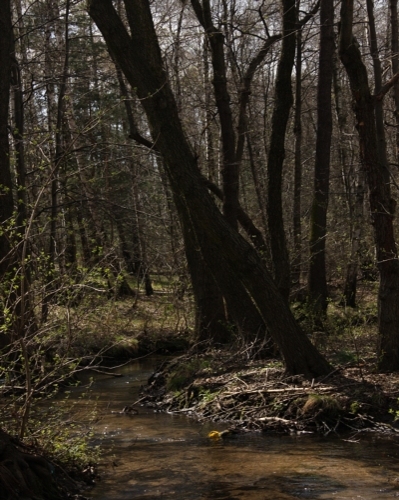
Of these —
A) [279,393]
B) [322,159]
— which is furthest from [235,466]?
[322,159]

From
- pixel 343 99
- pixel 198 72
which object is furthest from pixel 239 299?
pixel 343 99

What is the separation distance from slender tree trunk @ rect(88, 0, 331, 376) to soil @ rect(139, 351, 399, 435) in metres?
0.54

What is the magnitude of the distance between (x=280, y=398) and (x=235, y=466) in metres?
2.46

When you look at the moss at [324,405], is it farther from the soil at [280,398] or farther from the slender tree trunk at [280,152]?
the slender tree trunk at [280,152]

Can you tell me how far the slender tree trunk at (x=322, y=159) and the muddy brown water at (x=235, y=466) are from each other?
7.96 m

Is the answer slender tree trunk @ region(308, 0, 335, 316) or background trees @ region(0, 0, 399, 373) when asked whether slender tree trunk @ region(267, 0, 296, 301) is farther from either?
slender tree trunk @ region(308, 0, 335, 316)

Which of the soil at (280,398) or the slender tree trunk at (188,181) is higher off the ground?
the slender tree trunk at (188,181)

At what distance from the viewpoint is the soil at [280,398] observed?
34.4 ft

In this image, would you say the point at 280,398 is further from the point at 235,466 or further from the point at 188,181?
the point at 188,181

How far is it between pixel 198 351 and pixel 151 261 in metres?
5.13

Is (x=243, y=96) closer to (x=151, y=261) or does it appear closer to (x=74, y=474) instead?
(x=151, y=261)

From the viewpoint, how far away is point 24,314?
709cm

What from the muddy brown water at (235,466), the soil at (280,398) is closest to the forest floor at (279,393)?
the soil at (280,398)

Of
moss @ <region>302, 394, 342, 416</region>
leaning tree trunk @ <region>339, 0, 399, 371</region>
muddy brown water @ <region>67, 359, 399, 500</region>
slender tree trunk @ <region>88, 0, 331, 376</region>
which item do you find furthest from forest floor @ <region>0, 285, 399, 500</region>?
slender tree trunk @ <region>88, 0, 331, 376</region>
